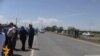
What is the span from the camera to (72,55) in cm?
1848

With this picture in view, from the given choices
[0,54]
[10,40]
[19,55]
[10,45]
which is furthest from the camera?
[19,55]

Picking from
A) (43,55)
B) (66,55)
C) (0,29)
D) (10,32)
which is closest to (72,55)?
(66,55)

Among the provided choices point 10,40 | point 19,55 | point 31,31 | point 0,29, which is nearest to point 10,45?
point 10,40

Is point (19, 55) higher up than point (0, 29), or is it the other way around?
point (0, 29)

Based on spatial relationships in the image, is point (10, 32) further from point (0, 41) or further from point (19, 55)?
point (0, 41)

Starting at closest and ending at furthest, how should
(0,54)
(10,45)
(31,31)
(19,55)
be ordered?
(0,54) → (10,45) → (19,55) → (31,31)

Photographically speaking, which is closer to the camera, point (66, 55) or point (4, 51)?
point (4, 51)

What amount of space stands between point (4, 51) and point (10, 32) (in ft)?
31.0

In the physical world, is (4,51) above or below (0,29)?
below

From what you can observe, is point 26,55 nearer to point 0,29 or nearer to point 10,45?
point 10,45

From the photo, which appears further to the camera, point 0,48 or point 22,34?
point 22,34

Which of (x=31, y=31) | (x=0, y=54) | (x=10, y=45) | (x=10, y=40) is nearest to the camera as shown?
(x=0, y=54)

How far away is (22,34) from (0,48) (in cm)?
1617

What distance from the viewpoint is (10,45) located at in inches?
555
